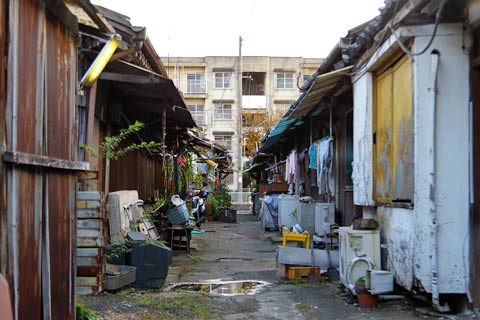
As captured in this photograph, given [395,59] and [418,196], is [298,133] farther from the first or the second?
[418,196]

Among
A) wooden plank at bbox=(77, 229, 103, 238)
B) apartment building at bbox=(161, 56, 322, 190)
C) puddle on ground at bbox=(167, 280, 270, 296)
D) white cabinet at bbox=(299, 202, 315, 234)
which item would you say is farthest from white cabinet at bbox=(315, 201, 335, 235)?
apartment building at bbox=(161, 56, 322, 190)

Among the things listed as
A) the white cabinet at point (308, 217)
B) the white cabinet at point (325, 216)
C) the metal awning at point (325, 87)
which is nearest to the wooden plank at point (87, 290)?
the metal awning at point (325, 87)

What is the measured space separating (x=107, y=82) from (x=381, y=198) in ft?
18.1

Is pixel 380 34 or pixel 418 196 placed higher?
pixel 380 34

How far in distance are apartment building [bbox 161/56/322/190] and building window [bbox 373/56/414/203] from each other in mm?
42410

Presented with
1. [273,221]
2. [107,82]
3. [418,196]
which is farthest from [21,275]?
[273,221]

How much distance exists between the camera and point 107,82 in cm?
1018

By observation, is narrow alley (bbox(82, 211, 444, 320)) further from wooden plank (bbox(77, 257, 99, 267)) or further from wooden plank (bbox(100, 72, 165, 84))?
Answer: wooden plank (bbox(100, 72, 165, 84))

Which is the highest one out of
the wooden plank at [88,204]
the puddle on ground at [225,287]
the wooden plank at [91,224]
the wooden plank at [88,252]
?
the wooden plank at [88,204]

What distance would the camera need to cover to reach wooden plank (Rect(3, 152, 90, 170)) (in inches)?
139

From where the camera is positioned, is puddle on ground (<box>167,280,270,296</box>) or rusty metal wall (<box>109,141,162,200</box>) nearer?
puddle on ground (<box>167,280,270,296</box>)

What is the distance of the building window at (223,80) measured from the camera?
168ft

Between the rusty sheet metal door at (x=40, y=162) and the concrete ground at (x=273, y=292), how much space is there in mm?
3034

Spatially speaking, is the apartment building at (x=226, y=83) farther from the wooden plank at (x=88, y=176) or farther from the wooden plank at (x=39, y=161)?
the wooden plank at (x=39, y=161)
